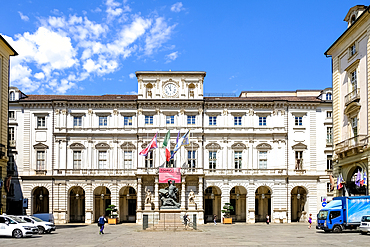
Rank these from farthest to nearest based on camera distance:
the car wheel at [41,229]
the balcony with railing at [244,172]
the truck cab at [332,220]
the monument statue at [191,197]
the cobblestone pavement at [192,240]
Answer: the balcony with railing at [244,172]
the monument statue at [191,197]
the car wheel at [41,229]
the truck cab at [332,220]
the cobblestone pavement at [192,240]

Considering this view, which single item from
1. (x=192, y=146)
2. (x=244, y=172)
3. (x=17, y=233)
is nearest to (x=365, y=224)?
(x=17, y=233)

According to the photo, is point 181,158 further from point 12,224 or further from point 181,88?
point 12,224

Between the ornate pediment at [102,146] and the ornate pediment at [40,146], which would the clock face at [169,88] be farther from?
the ornate pediment at [40,146]

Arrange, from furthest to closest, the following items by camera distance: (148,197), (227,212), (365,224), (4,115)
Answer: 1. (227,212)
2. (148,197)
3. (4,115)
4. (365,224)

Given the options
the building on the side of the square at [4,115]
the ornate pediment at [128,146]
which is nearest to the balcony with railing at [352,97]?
the building on the side of the square at [4,115]

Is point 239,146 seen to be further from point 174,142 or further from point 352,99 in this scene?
point 352,99

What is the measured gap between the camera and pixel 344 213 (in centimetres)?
3853

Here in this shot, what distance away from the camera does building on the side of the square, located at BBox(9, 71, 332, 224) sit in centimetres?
6219

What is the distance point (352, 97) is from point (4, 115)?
3062 centimetres

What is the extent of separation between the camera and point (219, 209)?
65.3 meters

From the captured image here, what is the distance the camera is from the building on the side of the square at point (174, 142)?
204 ft

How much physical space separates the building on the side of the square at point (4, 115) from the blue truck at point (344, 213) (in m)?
27.4

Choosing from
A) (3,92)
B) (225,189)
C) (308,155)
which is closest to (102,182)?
(225,189)

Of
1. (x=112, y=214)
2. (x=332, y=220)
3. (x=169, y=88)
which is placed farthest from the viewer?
(x=169, y=88)
